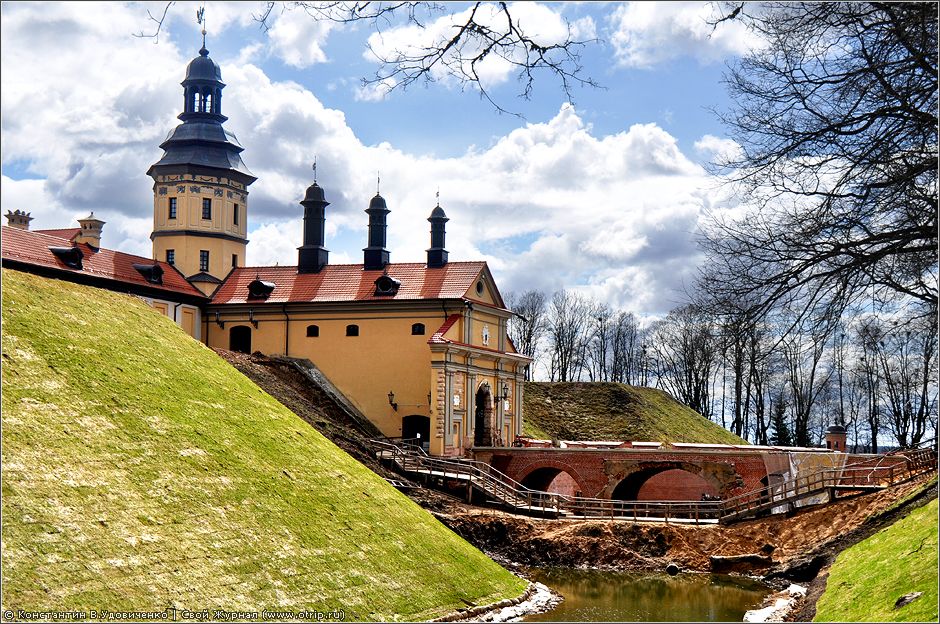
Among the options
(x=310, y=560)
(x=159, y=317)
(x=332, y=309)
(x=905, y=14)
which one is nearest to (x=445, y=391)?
(x=332, y=309)

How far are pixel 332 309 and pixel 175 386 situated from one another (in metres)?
18.6

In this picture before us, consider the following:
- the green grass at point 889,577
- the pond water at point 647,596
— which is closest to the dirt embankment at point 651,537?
the pond water at point 647,596

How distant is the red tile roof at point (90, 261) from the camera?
37219 mm

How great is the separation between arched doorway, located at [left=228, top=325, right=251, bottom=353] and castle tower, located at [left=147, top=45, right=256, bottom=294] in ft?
10.4

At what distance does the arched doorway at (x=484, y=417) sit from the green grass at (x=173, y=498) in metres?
16.3

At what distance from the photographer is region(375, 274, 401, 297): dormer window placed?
44250 mm

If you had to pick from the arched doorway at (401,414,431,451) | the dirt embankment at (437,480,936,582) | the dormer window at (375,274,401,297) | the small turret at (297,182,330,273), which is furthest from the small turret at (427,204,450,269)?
the dirt embankment at (437,480,936,582)

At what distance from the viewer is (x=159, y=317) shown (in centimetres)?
3250

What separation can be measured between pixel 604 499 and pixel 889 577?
71.6ft

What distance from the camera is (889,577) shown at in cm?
1856

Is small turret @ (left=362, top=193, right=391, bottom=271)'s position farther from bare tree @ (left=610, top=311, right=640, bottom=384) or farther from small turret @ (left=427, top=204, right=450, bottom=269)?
bare tree @ (left=610, top=311, right=640, bottom=384)

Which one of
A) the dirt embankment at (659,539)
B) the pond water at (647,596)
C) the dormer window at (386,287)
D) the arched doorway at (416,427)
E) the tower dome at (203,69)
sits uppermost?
the tower dome at (203,69)

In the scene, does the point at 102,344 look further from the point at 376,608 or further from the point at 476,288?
the point at 476,288

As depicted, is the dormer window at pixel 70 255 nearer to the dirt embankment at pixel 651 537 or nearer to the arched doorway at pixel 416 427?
the dirt embankment at pixel 651 537
